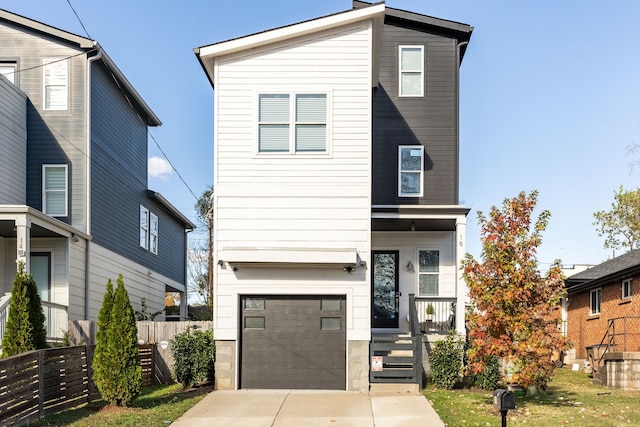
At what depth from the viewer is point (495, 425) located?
30.6 ft

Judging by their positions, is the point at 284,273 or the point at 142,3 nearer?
the point at 284,273

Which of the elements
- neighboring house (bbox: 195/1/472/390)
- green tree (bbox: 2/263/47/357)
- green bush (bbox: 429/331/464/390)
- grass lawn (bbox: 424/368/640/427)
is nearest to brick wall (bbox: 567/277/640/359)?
grass lawn (bbox: 424/368/640/427)

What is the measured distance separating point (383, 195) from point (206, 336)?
608cm

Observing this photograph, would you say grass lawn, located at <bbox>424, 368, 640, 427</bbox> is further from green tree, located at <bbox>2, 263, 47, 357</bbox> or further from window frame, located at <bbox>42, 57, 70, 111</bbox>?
window frame, located at <bbox>42, 57, 70, 111</bbox>

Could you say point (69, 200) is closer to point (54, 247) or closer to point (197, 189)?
point (54, 247)

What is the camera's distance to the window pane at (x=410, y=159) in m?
16.5

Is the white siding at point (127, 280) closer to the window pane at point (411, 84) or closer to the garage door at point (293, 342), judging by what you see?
the garage door at point (293, 342)

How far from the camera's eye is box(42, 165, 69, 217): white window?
16594mm

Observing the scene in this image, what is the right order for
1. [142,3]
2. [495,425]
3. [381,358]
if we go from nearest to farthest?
[495,425] < [381,358] < [142,3]

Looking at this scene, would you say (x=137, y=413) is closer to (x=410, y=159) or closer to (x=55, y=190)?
(x=55, y=190)

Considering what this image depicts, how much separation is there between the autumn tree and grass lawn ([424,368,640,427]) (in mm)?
606

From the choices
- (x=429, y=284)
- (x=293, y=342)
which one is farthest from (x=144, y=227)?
(x=293, y=342)

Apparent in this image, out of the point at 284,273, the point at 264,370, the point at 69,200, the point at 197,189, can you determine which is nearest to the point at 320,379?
the point at 264,370

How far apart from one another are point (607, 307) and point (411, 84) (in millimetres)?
9453
